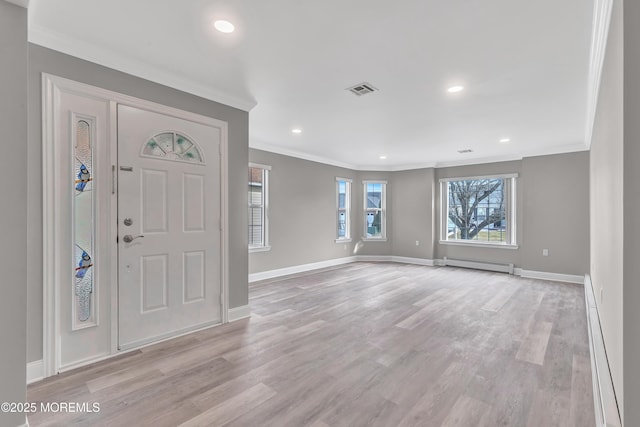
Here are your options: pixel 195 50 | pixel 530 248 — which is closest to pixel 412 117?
pixel 195 50

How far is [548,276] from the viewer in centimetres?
569

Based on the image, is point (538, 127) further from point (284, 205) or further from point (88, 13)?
point (88, 13)

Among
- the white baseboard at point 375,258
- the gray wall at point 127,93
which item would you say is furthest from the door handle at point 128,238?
the white baseboard at point 375,258

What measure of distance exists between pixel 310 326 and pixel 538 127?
4287 mm

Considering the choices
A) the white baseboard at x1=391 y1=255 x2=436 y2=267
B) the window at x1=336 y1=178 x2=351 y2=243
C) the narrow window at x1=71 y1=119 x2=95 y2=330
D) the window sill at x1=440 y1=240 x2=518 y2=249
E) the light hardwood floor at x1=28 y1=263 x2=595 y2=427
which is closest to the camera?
the light hardwood floor at x1=28 y1=263 x2=595 y2=427

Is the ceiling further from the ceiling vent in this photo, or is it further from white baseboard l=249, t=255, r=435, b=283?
white baseboard l=249, t=255, r=435, b=283

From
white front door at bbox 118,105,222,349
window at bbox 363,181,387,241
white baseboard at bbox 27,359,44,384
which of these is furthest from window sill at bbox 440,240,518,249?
white baseboard at bbox 27,359,44,384

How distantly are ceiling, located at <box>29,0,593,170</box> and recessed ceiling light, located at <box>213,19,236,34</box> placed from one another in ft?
0.15

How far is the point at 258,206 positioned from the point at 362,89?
320 centimetres

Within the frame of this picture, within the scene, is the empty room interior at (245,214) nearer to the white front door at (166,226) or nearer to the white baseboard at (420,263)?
the white front door at (166,226)

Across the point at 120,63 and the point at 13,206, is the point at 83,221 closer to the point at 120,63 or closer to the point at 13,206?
the point at 13,206

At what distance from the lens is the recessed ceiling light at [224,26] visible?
207 centimetres

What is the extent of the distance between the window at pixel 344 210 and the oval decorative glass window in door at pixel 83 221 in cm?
556

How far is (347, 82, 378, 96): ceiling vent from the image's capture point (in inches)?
119
